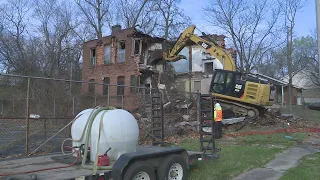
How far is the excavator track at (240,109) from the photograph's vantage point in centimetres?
2227

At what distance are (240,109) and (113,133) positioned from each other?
56.3 ft

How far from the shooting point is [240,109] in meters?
22.5

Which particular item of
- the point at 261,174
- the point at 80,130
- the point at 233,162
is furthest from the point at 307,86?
the point at 80,130

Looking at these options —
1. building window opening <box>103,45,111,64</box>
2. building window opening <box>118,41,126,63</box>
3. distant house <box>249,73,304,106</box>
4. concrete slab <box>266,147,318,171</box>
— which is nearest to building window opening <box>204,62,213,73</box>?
building window opening <box>118,41,126,63</box>

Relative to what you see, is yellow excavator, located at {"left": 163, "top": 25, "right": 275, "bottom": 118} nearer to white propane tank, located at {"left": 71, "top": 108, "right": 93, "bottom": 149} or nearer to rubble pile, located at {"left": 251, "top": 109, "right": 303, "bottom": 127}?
rubble pile, located at {"left": 251, "top": 109, "right": 303, "bottom": 127}

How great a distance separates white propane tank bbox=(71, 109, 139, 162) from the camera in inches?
255

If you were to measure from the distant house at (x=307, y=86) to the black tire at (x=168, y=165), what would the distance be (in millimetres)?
62989

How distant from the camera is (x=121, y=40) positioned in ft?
107

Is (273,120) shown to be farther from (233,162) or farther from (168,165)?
(168,165)

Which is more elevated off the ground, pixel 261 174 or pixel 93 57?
pixel 93 57

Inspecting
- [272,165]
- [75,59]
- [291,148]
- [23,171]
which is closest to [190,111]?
[291,148]

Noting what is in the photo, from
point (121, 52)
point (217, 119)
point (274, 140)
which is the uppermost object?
point (121, 52)

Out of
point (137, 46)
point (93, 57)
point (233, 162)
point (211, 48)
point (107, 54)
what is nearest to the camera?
point (233, 162)

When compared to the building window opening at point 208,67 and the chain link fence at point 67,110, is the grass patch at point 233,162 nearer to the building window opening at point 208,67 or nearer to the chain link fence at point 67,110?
the chain link fence at point 67,110
